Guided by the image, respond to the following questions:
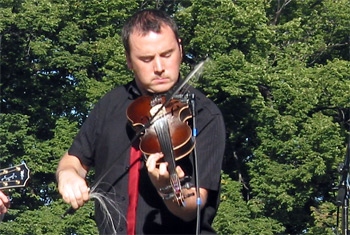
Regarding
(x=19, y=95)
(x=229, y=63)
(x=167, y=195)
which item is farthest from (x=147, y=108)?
(x=19, y=95)

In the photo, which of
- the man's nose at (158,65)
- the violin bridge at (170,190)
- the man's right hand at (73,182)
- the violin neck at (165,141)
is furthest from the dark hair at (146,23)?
the violin bridge at (170,190)

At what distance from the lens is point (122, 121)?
Result: 3598 millimetres

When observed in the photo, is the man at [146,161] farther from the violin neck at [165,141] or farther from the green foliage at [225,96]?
the green foliage at [225,96]

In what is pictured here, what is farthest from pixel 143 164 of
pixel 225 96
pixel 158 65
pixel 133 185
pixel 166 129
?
pixel 225 96

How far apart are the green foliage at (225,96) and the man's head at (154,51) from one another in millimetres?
20873

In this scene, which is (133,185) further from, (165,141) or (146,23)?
(146,23)

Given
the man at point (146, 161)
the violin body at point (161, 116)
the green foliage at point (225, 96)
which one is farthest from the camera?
the green foliage at point (225, 96)

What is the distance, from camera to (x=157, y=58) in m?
3.45

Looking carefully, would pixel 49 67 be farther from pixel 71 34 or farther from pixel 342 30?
pixel 342 30

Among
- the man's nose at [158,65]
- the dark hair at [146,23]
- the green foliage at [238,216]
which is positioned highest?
the green foliage at [238,216]

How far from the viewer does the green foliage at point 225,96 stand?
82.6 ft

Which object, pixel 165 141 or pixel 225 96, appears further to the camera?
pixel 225 96

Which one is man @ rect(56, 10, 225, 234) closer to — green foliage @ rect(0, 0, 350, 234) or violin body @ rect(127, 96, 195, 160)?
violin body @ rect(127, 96, 195, 160)

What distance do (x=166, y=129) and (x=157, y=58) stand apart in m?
0.30
